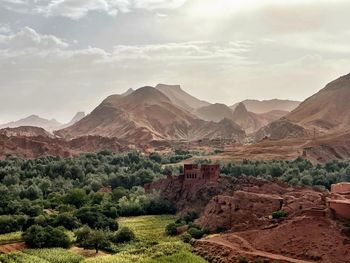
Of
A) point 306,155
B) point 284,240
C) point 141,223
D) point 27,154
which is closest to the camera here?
point 284,240

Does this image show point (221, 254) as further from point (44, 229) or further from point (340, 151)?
point (340, 151)

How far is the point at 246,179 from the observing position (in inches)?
2921

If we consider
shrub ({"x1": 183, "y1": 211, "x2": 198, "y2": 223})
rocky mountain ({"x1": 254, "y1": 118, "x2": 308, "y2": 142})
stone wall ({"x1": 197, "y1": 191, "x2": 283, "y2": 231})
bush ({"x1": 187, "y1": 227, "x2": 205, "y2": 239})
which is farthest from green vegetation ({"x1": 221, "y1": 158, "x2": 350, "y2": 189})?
rocky mountain ({"x1": 254, "y1": 118, "x2": 308, "y2": 142})

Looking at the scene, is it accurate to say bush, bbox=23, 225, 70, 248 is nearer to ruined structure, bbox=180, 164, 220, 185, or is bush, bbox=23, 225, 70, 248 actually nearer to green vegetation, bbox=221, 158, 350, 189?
ruined structure, bbox=180, 164, 220, 185

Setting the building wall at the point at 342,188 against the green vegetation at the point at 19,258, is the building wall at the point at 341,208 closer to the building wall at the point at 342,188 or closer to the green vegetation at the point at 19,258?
the building wall at the point at 342,188

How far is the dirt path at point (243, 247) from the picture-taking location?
140 ft

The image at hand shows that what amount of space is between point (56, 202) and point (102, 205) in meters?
8.57

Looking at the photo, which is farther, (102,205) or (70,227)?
(102,205)

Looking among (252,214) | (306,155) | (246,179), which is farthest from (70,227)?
(306,155)

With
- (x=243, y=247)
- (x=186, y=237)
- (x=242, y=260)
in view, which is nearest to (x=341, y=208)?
(x=243, y=247)

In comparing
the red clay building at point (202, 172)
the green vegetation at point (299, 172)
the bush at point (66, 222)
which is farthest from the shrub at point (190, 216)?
the green vegetation at point (299, 172)

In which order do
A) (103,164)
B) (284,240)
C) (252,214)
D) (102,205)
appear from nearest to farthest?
(284,240), (252,214), (102,205), (103,164)

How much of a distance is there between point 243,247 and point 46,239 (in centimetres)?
1905

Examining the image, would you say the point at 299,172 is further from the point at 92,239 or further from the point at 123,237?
the point at 92,239
